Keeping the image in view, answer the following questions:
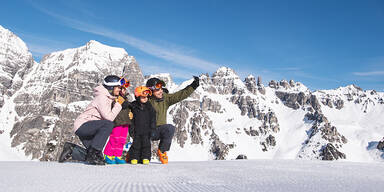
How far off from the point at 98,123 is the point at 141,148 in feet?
5.02

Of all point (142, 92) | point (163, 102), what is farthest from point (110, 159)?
point (163, 102)

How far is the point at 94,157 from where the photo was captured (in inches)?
267

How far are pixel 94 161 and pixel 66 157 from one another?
4.60ft

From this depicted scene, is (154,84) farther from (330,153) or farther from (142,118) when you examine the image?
(330,153)

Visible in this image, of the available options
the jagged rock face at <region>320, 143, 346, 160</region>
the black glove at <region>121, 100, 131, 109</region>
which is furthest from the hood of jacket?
the jagged rock face at <region>320, 143, 346, 160</region>

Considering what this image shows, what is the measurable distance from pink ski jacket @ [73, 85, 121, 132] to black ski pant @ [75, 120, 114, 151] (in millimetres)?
134

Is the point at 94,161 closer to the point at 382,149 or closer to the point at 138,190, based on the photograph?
the point at 138,190

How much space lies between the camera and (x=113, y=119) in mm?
7191

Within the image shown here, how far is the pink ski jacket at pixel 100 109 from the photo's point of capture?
23.2 feet

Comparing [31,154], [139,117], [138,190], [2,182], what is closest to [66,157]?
[139,117]

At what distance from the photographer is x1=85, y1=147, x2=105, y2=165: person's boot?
671 cm

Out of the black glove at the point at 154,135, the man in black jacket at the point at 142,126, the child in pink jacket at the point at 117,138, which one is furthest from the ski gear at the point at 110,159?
the black glove at the point at 154,135

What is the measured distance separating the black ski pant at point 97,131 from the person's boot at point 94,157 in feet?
0.28

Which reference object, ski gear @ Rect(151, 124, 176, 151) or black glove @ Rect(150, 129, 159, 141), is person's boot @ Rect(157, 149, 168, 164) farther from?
black glove @ Rect(150, 129, 159, 141)
